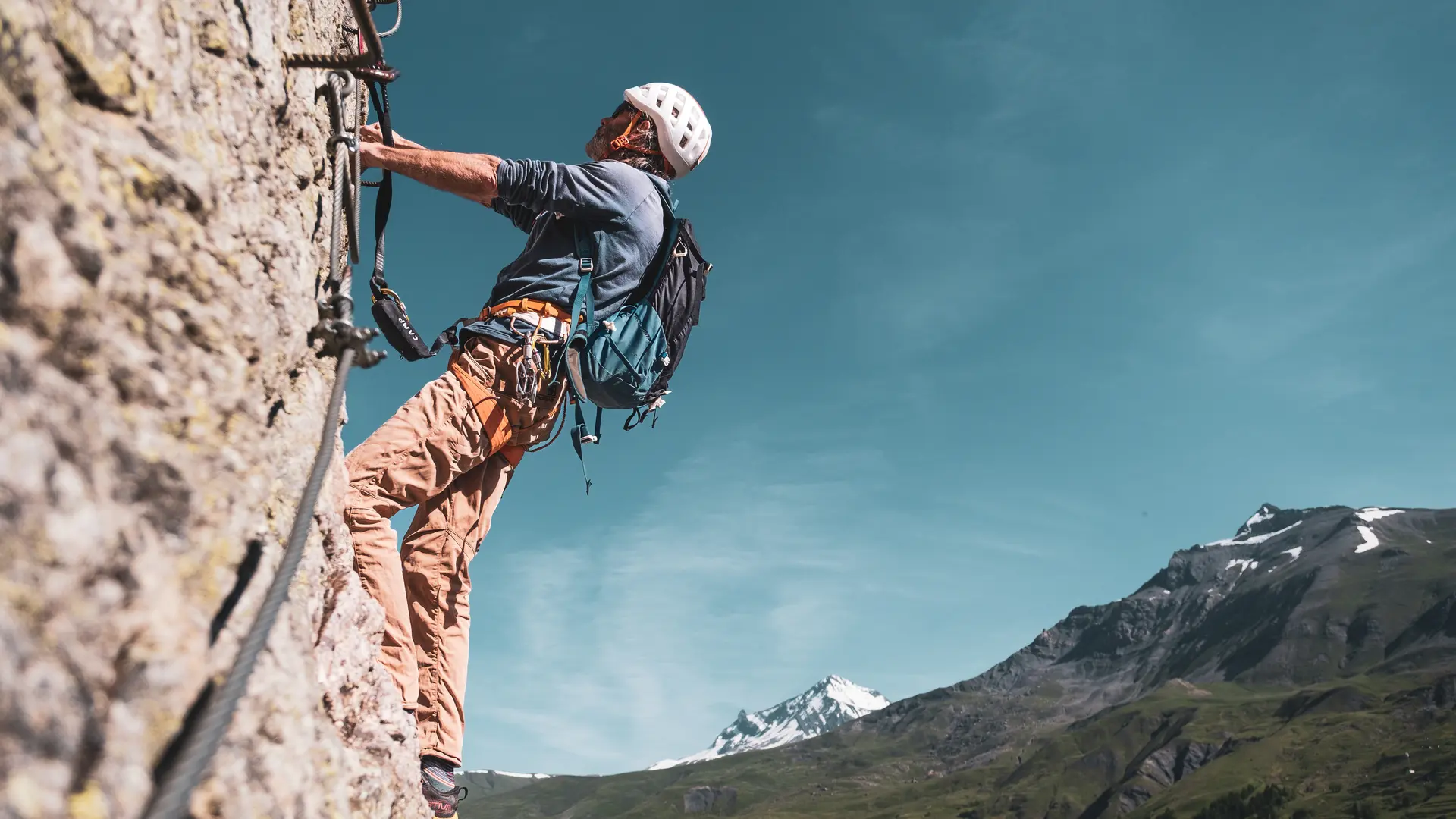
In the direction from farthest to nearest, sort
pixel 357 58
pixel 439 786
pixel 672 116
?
pixel 672 116 → pixel 439 786 → pixel 357 58

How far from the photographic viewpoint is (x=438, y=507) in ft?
19.9

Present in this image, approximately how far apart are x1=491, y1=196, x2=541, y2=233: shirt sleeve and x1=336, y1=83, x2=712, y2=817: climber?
0.01 meters

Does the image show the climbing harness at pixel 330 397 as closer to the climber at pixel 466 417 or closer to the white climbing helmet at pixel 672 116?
the climber at pixel 466 417

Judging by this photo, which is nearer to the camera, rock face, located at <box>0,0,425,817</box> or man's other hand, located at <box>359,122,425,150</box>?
rock face, located at <box>0,0,425,817</box>

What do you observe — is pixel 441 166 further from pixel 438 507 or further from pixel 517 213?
pixel 438 507

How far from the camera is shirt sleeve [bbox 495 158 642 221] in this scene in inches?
238

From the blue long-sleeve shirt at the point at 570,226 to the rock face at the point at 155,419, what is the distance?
188cm

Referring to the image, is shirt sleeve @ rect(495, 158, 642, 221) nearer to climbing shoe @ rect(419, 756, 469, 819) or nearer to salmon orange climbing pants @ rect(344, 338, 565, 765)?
salmon orange climbing pants @ rect(344, 338, 565, 765)

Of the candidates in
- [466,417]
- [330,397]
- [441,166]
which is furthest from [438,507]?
[441,166]

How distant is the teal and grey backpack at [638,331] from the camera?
20.9 feet

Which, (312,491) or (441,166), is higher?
(441,166)


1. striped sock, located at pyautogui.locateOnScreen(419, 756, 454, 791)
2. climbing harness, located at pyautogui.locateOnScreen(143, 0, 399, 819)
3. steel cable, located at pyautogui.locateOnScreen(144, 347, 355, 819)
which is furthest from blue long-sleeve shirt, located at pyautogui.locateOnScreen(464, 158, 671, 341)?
steel cable, located at pyautogui.locateOnScreen(144, 347, 355, 819)

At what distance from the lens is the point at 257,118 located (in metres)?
4.07

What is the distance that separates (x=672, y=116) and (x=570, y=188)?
1.27 meters
